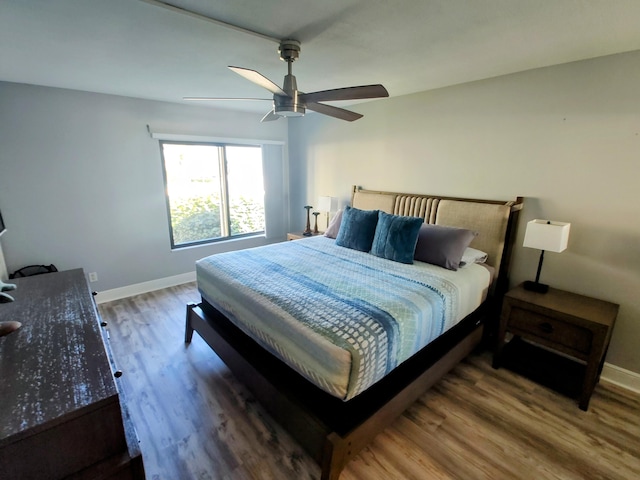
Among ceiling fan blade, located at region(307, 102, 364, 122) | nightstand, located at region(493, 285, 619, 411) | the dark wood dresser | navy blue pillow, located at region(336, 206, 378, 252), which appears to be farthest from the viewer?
navy blue pillow, located at region(336, 206, 378, 252)

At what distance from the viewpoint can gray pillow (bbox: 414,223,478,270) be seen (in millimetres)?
2545

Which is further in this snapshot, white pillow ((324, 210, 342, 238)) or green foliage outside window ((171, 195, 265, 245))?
green foliage outside window ((171, 195, 265, 245))

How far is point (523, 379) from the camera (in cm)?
237

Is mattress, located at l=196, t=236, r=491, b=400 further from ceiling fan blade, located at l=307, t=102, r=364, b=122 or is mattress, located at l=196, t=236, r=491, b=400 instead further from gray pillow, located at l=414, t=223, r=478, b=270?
ceiling fan blade, located at l=307, t=102, r=364, b=122

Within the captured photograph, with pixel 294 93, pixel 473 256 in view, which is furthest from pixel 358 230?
pixel 294 93

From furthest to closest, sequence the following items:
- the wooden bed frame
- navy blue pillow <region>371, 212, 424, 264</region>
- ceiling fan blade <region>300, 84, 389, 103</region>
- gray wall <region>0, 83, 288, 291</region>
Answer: gray wall <region>0, 83, 288, 291</region> < navy blue pillow <region>371, 212, 424, 264</region> < ceiling fan blade <region>300, 84, 389, 103</region> < the wooden bed frame

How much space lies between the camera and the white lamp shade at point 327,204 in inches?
165

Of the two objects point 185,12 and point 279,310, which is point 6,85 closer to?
point 185,12

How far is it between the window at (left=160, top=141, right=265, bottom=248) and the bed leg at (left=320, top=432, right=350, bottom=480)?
340 cm

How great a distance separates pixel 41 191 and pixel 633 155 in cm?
509

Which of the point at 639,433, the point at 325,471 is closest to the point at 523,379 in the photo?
the point at 639,433

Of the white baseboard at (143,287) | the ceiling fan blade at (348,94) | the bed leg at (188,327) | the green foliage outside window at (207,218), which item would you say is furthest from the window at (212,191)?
the ceiling fan blade at (348,94)

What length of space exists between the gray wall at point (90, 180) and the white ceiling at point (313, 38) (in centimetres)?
43

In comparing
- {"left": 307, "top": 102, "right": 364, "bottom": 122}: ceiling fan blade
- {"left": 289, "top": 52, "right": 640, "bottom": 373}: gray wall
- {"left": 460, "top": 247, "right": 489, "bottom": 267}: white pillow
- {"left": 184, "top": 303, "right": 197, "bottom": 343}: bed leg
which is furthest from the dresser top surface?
{"left": 289, "top": 52, "right": 640, "bottom": 373}: gray wall
